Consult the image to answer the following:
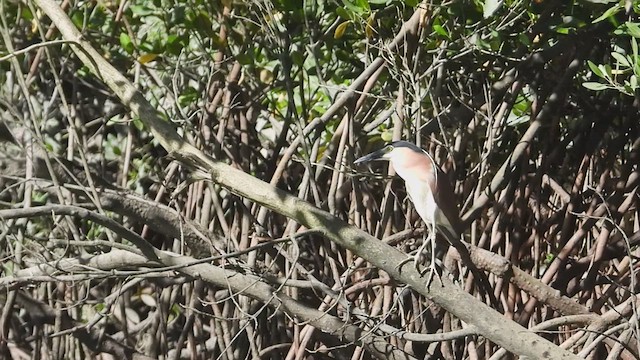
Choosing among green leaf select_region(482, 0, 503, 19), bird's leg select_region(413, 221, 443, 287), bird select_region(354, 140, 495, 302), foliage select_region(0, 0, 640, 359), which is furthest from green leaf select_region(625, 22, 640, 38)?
bird's leg select_region(413, 221, 443, 287)

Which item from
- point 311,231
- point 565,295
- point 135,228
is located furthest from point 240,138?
point 565,295

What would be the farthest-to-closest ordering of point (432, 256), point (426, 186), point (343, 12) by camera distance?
point (343, 12), point (426, 186), point (432, 256)

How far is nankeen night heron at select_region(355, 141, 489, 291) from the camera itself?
2775mm

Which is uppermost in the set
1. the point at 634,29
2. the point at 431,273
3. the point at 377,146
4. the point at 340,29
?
the point at 634,29

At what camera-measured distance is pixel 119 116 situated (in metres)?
4.06

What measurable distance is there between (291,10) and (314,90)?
2.02 feet

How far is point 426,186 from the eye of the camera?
9.18 ft

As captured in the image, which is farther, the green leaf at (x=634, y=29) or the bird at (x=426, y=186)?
the bird at (x=426, y=186)

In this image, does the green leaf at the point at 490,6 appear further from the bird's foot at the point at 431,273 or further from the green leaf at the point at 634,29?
the bird's foot at the point at 431,273

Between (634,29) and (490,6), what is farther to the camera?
(490,6)

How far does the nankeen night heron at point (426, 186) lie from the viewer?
2.78m

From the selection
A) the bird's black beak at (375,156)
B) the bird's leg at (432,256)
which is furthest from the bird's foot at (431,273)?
the bird's black beak at (375,156)

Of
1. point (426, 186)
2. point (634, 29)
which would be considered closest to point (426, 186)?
point (426, 186)

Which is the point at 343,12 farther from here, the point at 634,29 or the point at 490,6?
the point at 634,29
